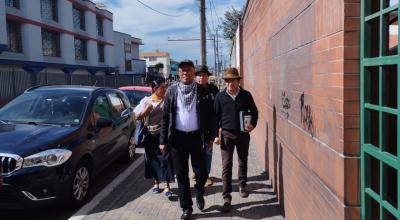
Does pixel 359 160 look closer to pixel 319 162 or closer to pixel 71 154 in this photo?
pixel 319 162

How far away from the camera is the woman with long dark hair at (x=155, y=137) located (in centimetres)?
586

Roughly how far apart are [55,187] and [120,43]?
52.6m

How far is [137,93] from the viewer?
13492 millimetres

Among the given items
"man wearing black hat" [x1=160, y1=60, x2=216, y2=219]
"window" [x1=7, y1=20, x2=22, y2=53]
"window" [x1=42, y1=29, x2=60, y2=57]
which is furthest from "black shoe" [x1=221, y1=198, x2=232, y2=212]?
"window" [x1=42, y1=29, x2=60, y2=57]

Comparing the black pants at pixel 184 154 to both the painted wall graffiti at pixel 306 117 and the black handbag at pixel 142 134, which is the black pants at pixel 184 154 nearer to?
the black handbag at pixel 142 134

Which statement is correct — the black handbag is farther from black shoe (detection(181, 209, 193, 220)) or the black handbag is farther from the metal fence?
the metal fence

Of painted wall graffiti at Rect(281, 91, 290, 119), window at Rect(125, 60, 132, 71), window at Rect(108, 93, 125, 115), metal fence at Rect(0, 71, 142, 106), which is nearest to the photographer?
painted wall graffiti at Rect(281, 91, 290, 119)

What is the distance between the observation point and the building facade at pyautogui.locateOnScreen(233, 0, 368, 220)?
2.13 m

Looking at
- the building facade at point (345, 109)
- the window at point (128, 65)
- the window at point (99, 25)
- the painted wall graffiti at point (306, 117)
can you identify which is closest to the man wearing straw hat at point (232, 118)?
the building facade at point (345, 109)

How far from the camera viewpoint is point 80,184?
559cm

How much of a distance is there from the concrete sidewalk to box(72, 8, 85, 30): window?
37424 mm

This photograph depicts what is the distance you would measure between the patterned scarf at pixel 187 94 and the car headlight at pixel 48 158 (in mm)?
1633

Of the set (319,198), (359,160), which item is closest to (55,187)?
(319,198)

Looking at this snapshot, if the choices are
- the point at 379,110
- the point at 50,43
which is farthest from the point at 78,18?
the point at 379,110
